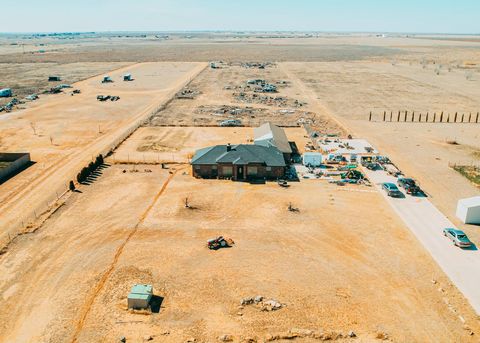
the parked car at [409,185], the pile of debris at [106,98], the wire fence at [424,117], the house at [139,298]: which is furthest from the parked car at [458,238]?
the pile of debris at [106,98]

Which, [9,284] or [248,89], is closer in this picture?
[9,284]

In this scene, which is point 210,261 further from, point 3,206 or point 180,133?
point 180,133

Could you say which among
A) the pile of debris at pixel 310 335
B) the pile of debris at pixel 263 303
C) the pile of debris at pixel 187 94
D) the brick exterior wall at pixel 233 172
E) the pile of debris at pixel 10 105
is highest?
the pile of debris at pixel 187 94

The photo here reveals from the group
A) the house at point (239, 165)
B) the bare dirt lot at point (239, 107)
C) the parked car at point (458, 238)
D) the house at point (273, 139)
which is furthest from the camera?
the bare dirt lot at point (239, 107)

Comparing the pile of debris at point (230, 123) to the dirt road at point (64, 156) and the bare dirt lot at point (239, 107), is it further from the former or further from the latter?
the dirt road at point (64, 156)

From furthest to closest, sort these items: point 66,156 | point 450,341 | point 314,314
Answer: point 66,156 < point 314,314 < point 450,341

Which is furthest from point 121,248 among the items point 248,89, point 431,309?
point 248,89

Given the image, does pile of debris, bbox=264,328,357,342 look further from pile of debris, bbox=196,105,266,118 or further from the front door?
pile of debris, bbox=196,105,266,118
